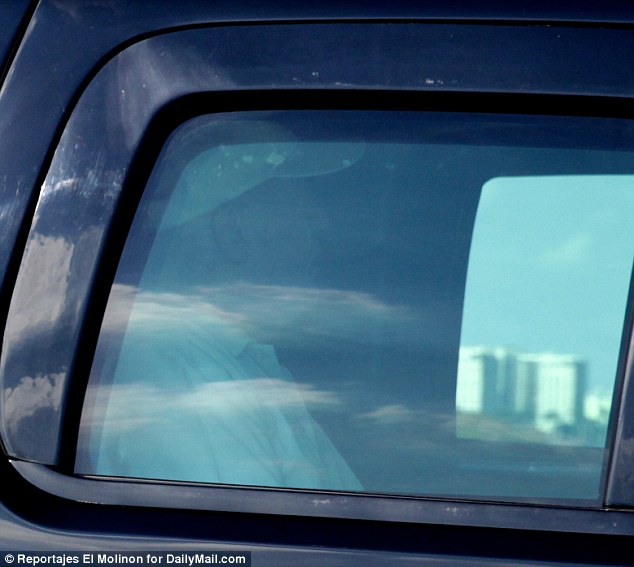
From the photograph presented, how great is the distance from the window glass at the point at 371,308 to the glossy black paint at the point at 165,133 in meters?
0.03

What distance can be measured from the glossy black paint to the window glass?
0.11 feet

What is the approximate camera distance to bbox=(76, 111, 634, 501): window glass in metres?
1.04

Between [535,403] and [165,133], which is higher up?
[165,133]

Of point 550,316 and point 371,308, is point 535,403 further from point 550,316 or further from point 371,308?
point 371,308

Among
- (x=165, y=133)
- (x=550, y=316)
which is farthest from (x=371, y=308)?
(x=165, y=133)

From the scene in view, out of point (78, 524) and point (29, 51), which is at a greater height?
point (29, 51)

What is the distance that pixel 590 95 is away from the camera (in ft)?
3.34

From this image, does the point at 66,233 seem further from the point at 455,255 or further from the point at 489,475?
the point at 489,475

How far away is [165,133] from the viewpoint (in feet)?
3.57

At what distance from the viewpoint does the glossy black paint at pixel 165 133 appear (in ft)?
3.24

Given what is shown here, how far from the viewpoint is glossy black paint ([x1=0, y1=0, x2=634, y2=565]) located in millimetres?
987

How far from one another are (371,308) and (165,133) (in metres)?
0.36

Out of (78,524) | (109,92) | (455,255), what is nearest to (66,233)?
(109,92)

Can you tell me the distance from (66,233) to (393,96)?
1.50 ft
